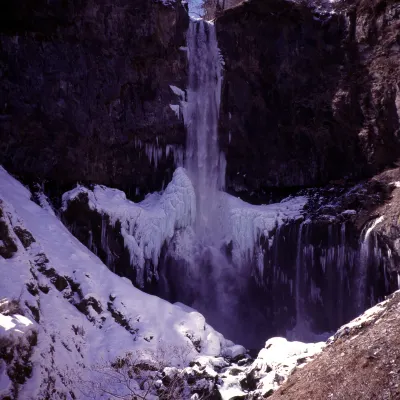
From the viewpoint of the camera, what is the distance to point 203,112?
24547 millimetres

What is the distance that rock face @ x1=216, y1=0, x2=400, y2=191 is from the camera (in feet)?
72.0

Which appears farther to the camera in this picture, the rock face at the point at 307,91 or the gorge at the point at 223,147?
the rock face at the point at 307,91

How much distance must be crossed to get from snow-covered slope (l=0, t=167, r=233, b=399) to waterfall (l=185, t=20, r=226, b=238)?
8.55m

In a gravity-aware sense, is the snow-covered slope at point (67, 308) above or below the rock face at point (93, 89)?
below

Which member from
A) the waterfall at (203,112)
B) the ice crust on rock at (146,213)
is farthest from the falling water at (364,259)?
the ice crust on rock at (146,213)

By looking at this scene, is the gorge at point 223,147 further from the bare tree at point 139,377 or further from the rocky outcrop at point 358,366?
the rocky outcrop at point 358,366

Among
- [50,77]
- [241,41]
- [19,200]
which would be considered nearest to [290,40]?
[241,41]

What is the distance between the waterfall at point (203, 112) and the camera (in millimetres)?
24297

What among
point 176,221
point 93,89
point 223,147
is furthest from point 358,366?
point 93,89

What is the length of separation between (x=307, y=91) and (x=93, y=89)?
36.0 feet

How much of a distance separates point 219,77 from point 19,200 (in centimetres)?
1277

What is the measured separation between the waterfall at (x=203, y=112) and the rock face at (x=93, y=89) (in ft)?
2.12

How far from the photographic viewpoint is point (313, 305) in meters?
21.6

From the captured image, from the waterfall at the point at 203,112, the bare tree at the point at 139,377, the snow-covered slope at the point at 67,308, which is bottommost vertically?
the bare tree at the point at 139,377
